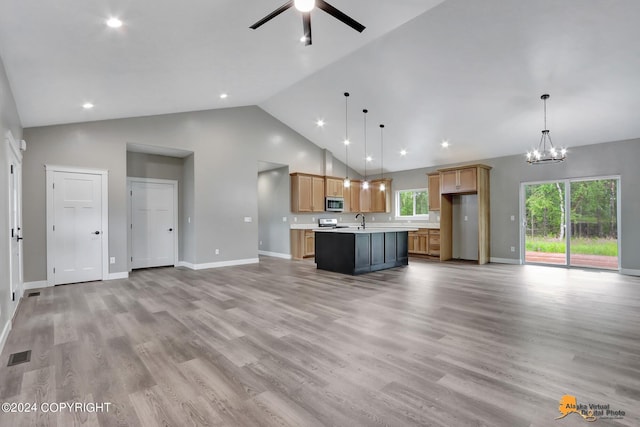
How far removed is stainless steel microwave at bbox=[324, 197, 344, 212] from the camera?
29.7ft

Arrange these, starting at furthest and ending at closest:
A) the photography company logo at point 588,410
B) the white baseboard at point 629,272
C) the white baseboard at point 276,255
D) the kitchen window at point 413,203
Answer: the kitchen window at point 413,203, the white baseboard at point 276,255, the white baseboard at point 629,272, the photography company logo at point 588,410

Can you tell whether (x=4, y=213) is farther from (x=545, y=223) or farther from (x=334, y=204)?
(x=545, y=223)

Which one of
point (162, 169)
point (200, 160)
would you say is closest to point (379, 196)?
point (200, 160)

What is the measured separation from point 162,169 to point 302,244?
12.5 feet

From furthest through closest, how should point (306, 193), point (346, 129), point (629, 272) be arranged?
1. point (306, 193)
2. point (346, 129)
3. point (629, 272)

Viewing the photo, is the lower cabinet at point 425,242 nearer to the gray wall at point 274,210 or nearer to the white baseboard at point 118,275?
the gray wall at point 274,210

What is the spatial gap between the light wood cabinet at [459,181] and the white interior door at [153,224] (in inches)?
262

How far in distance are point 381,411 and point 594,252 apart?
23.3 ft

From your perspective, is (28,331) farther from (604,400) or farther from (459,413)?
(604,400)

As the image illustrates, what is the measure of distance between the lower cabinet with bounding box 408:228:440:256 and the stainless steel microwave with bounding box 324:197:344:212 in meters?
2.20

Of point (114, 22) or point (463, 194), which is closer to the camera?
Result: point (114, 22)

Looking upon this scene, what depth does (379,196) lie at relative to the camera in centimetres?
1005

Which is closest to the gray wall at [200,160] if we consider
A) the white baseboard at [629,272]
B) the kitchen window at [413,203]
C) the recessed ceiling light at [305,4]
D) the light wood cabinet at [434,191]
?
the kitchen window at [413,203]

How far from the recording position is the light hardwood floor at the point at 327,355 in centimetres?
185
